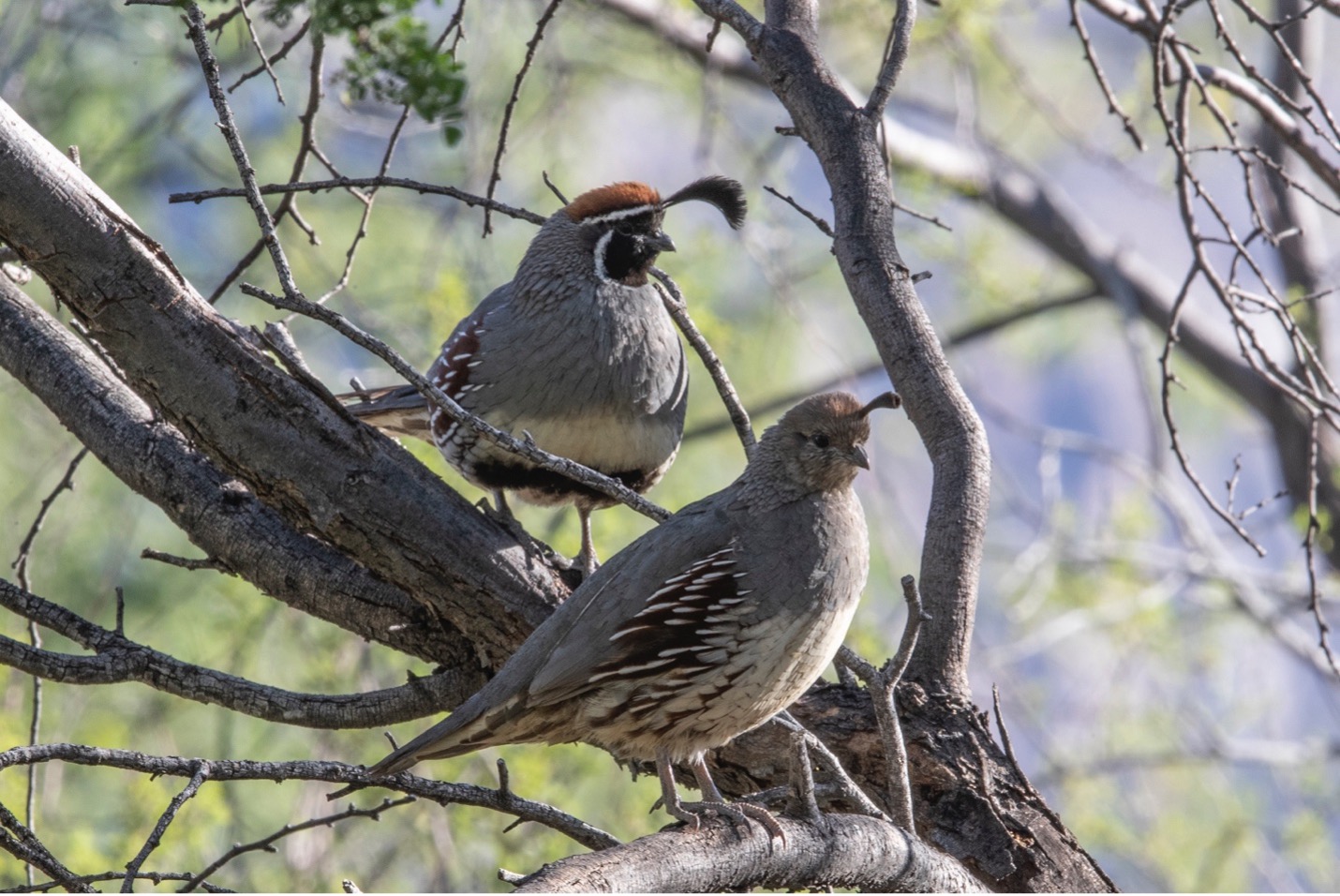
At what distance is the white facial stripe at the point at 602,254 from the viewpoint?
4.04m

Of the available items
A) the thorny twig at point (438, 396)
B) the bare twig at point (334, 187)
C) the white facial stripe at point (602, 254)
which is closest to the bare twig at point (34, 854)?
the thorny twig at point (438, 396)

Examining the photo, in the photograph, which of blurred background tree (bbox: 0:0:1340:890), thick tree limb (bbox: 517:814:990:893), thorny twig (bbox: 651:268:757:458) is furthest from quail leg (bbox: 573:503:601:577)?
blurred background tree (bbox: 0:0:1340:890)

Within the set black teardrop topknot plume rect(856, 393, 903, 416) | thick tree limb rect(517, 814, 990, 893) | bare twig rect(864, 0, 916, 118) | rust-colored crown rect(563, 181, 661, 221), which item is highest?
rust-colored crown rect(563, 181, 661, 221)

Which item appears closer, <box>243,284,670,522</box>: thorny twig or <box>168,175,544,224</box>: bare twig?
<box>243,284,670,522</box>: thorny twig

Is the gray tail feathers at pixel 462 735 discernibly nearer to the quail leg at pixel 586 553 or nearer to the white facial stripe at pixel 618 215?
the quail leg at pixel 586 553

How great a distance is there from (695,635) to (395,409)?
1.66 m

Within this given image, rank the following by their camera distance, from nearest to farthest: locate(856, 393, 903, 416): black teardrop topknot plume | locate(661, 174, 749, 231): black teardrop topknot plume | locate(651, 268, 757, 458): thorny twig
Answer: locate(856, 393, 903, 416): black teardrop topknot plume < locate(651, 268, 757, 458): thorny twig < locate(661, 174, 749, 231): black teardrop topknot plume

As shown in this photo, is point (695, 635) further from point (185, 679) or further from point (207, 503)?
point (207, 503)

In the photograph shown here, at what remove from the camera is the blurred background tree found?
5.30 m

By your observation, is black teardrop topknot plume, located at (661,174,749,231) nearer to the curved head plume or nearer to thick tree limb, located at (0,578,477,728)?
the curved head plume

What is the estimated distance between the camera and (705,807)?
8.55 ft

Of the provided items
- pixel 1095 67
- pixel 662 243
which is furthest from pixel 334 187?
pixel 1095 67

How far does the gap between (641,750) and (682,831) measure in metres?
0.43

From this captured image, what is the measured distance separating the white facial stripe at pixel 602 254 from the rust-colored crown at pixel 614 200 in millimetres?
Answer: 75
